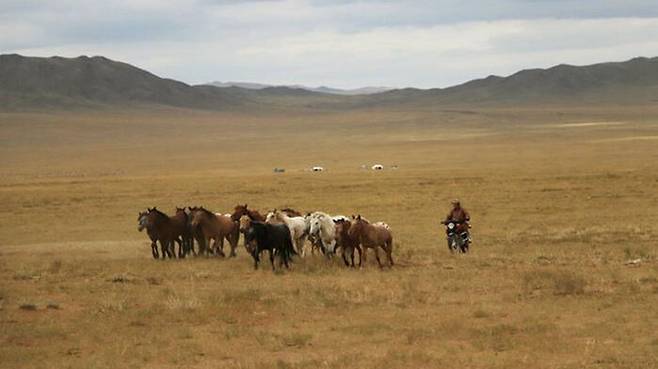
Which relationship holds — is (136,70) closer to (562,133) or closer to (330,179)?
(562,133)

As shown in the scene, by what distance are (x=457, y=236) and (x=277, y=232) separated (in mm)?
4156

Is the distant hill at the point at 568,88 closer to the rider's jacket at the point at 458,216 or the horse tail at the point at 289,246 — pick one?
the rider's jacket at the point at 458,216

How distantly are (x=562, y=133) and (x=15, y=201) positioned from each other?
2371 inches

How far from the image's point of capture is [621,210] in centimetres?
2911

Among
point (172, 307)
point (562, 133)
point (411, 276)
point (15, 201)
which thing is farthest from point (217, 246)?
point (562, 133)

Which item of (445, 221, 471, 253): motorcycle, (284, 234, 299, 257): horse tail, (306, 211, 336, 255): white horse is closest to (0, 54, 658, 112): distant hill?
(445, 221, 471, 253): motorcycle

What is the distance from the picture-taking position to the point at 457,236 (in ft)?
63.1

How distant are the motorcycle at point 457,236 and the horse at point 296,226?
9.87 feet

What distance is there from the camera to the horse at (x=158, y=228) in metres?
19.4

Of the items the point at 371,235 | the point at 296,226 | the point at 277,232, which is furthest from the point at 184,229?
the point at 371,235

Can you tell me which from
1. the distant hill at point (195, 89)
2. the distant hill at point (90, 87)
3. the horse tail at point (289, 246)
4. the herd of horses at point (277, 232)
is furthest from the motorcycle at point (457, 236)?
the distant hill at point (90, 87)

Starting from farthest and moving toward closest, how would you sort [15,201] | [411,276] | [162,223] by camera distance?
1. [15,201]
2. [162,223]
3. [411,276]

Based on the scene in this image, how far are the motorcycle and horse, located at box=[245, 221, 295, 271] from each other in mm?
3685

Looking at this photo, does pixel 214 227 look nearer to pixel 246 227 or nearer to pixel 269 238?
pixel 246 227
